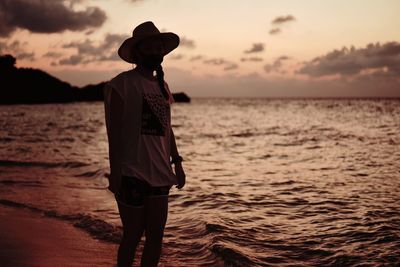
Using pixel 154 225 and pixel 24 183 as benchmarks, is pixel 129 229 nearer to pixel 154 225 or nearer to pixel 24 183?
pixel 154 225

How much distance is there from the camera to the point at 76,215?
23.5ft

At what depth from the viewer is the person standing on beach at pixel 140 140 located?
2.88 m

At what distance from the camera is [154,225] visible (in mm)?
3002

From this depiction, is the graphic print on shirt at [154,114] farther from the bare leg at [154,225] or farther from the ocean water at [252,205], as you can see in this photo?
the ocean water at [252,205]

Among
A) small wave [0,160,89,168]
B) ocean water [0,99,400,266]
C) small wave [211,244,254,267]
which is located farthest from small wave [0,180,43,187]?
small wave [211,244,254,267]

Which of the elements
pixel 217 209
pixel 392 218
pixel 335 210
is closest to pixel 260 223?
pixel 217 209

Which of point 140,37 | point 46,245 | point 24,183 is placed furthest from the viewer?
point 24,183

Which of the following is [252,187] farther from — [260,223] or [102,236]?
[102,236]

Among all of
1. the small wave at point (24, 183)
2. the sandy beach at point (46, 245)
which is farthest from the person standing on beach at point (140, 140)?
the small wave at point (24, 183)

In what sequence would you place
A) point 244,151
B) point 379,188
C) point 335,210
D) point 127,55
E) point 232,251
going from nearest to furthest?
point 127,55 < point 232,251 < point 335,210 < point 379,188 < point 244,151

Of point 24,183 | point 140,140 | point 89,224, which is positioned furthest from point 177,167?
point 24,183

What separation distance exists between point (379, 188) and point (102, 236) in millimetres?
7378

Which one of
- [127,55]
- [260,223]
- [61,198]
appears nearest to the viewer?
[127,55]

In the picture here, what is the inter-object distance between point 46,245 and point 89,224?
51.0 inches
